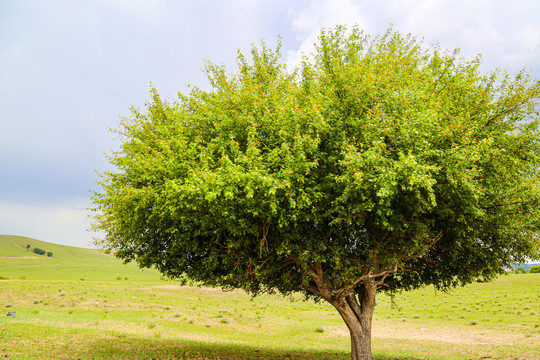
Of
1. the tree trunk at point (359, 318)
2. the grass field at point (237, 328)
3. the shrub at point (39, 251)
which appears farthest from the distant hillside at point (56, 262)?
the tree trunk at point (359, 318)

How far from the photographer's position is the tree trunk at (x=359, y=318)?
1667 centimetres

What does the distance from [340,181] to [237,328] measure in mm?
25832

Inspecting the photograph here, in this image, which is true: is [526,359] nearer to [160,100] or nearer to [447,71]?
[447,71]

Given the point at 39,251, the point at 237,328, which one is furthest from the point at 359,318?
the point at 39,251

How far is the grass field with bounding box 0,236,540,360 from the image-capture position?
18562 mm

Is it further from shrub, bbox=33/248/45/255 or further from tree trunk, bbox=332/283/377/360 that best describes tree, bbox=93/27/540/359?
shrub, bbox=33/248/45/255

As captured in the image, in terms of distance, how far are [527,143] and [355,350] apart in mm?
12422

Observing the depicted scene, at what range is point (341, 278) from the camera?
15164mm

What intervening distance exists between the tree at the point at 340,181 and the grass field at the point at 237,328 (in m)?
4.37

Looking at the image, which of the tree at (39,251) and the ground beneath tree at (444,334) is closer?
the ground beneath tree at (444,334)

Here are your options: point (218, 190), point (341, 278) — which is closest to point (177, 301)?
point (341, 278)

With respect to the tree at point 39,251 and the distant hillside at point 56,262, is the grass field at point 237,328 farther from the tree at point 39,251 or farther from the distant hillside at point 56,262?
the tree at point 39,251

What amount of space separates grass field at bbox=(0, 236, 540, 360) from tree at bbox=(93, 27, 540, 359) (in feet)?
14.3

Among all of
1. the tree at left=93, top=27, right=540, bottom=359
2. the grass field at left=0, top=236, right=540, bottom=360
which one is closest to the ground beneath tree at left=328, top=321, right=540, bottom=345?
the grass field at left=0, top=236, right=540, bottom=360
